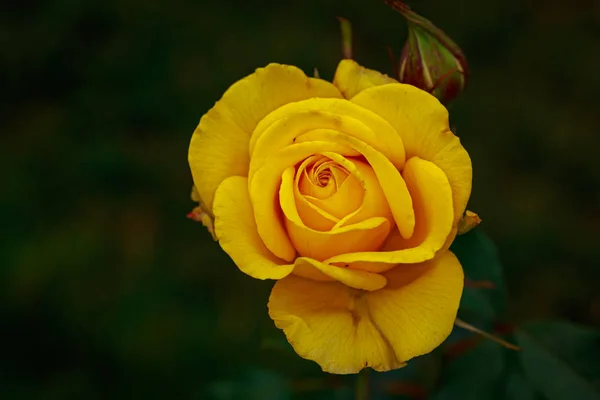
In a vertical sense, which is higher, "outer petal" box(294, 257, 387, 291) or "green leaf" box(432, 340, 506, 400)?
"outer petal" box(294, 257, 387, 291)

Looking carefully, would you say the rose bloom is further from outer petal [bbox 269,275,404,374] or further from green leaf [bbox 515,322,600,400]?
green leaf [bbox 515,322,600,400]

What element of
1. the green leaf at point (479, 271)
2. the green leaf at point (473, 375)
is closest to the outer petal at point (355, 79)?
the green leaf at point (479, 271)

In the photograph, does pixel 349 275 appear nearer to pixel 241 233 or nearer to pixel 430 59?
pixel 241 233

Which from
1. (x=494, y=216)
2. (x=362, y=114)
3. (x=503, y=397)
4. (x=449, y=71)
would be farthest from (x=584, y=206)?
(x=362, y=114)

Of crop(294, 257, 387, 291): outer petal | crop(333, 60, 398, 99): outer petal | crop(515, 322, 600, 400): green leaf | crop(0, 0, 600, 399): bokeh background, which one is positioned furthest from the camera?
crop(0, 0, 600, 399): bokeh background

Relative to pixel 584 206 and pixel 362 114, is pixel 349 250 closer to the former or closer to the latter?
pixel 362 114

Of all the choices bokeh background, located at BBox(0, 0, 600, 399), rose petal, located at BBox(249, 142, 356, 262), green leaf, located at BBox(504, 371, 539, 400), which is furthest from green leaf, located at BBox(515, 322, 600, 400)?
bokeh background, located at BBox(0, 0, 600, 399)

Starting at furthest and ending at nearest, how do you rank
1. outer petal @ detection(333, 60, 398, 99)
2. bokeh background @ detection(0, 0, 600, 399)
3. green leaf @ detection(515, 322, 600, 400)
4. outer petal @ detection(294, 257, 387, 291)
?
1. bokeh background @ detection(0, 0, 600, 399)
2. green leaf @ detection(515, 322, 600, 400)
3. outer petal @ detection(333, 60, 398, 99)
4. outer petal @ detection(294, 257, 387, 291)

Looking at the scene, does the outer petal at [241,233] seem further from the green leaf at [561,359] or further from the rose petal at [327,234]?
the green leaf at [561,359]
